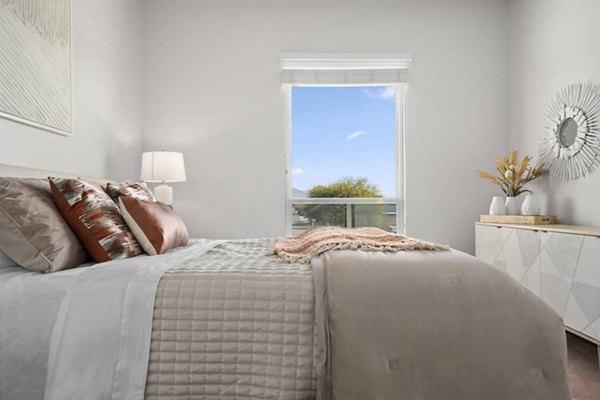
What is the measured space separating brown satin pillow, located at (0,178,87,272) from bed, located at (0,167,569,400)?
0.57ft

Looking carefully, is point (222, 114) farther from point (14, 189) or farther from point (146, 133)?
point (14, 189)

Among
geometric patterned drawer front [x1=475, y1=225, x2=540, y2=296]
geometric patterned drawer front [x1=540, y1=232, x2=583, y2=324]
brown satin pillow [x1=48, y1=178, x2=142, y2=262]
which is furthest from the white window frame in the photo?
brown satin pillow [x1=48, y1=178, x2=142, y2=262]

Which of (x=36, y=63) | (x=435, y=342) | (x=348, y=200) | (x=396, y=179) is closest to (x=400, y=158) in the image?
(x=396, y=179)

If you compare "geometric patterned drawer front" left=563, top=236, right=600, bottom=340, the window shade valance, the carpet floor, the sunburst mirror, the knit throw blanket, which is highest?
the window shade valance

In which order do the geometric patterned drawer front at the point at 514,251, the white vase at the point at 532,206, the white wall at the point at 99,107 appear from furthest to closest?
the white vase at the point at 532,206 → the geometric patterned drawer front at the point at 514,251 → the white wall at the point at 99,107

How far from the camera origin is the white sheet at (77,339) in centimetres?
112

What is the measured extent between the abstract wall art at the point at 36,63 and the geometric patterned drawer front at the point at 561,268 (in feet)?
9.54

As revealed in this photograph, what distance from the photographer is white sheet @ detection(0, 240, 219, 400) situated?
112 cm

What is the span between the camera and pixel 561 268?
2.34 m

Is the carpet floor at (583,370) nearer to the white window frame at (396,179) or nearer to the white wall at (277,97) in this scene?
the white wall at (277,97)

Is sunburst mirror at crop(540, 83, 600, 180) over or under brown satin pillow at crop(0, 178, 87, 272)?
over

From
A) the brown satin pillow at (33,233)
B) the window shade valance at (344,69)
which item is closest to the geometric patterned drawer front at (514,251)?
the window shade valance at (344,69)

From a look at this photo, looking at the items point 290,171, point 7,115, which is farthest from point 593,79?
point 7,115

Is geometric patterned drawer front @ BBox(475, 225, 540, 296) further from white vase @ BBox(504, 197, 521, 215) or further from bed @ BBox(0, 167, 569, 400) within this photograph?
bed @ BBox(0, 167, 569, 400)
